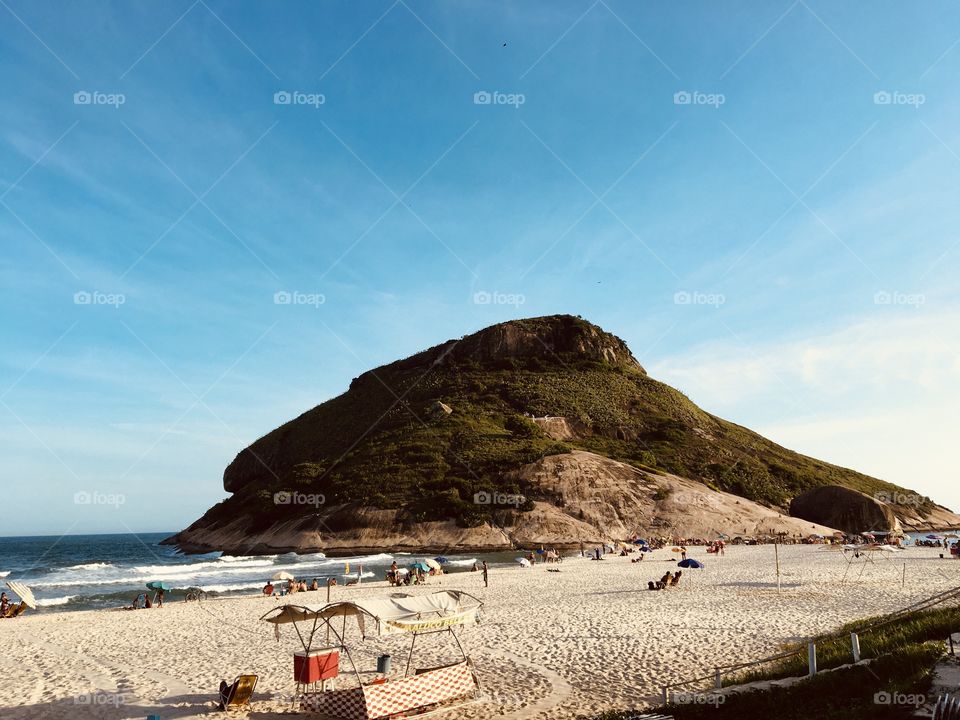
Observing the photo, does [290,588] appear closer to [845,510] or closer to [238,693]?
[238,693]

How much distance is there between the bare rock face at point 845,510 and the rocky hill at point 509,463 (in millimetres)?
3797

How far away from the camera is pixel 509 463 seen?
8875 cm

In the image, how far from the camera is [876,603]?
26547 millimetres

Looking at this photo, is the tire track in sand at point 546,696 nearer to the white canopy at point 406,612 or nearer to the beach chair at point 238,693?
the white canopy at point 406,612

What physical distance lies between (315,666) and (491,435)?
3527 inches

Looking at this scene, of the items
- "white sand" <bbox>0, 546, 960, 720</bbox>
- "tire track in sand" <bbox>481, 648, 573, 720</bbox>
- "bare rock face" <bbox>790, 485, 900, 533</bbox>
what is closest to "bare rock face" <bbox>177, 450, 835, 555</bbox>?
"bare rock face" <bbox>790, 485, 900, 533</bbox>

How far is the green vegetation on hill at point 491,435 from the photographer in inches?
3548

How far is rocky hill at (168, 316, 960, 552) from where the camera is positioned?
79.7 metres

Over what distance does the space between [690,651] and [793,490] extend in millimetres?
99387

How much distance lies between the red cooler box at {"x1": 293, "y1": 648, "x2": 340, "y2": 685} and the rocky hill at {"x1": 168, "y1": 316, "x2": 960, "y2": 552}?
58.4m

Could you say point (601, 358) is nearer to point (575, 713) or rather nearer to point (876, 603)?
point (876, 603)

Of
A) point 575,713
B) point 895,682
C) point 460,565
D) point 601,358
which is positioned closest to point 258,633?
point 575,713

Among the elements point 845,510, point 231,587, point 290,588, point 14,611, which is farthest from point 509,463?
point 14,611

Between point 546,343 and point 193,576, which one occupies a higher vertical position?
point 546,343
